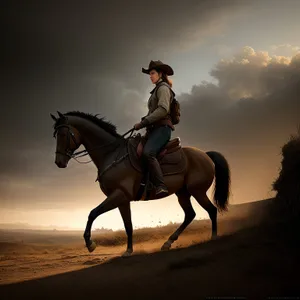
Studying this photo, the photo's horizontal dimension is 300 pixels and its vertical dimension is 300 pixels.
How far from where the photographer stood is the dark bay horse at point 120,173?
7.56m

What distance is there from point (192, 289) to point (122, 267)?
213 cm

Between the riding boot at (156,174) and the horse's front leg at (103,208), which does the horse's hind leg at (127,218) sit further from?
the riding boot at (156,174)

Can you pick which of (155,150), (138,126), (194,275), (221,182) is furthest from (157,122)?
(194,275)

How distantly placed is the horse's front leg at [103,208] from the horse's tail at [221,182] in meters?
2.78

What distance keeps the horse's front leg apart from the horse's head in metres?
1.35

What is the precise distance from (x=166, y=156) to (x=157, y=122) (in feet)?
2.77

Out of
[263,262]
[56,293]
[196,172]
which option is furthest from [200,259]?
[196,172]

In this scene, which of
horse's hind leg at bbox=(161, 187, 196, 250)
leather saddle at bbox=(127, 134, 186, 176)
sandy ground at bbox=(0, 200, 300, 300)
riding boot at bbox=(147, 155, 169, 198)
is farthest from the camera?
horse's hind leg at bbox=(161, 187, 196, 250)

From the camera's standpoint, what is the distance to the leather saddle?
785 centimetres

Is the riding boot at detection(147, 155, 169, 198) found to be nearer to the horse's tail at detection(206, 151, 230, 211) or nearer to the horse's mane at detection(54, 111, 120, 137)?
the horse's mane at detection(54, 111, 120, 137)

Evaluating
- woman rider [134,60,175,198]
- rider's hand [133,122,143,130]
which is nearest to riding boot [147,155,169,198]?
woman rider [134,60,175,198]

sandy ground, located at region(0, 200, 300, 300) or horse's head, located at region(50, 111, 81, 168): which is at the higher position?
horse's head, located at region(50, 111, 81, 168)

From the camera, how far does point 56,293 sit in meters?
5.17

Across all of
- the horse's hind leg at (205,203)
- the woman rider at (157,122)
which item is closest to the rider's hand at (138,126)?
the woman rider at (157,122)
